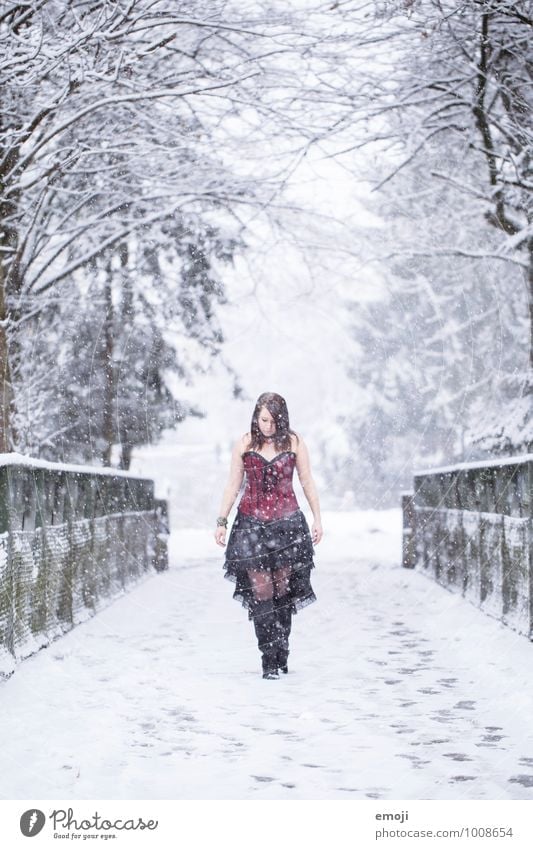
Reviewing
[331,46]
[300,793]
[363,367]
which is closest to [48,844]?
[300,793]

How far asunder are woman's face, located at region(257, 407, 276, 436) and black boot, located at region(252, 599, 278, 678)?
110 cm

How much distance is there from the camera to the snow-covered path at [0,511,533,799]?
4824mm

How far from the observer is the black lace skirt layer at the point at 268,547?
24.3 ft

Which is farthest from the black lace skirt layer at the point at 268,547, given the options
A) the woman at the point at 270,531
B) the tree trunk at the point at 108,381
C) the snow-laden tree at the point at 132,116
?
the tree trunk at the point at 108,381

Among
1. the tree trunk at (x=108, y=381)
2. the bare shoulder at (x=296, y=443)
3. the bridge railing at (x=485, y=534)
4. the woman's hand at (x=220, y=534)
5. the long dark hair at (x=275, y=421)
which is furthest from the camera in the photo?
the tree trunk at (x=108, y=381)

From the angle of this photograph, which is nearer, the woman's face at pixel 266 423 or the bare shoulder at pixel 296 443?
the woman's face at pixel 266 423

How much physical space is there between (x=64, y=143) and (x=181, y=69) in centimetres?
239

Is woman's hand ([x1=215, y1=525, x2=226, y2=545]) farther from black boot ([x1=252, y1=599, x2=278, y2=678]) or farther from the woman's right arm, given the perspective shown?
black boot ([x1=252, y1=599, x2=278, y2=678])

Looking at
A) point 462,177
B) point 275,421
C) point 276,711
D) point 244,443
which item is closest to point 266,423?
point 275,421

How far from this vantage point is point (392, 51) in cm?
1155

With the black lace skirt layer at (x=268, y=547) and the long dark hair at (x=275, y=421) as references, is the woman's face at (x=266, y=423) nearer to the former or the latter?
the long dark hair at (x=275, y=421)

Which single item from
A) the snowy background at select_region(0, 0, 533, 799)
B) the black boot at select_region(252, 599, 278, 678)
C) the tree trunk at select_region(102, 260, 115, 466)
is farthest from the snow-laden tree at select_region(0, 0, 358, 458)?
the black boot at select_region(252, 599, 278, 678)

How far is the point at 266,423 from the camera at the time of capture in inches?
288

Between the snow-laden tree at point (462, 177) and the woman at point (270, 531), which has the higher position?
the snow-laden tree at point (462, 177)
